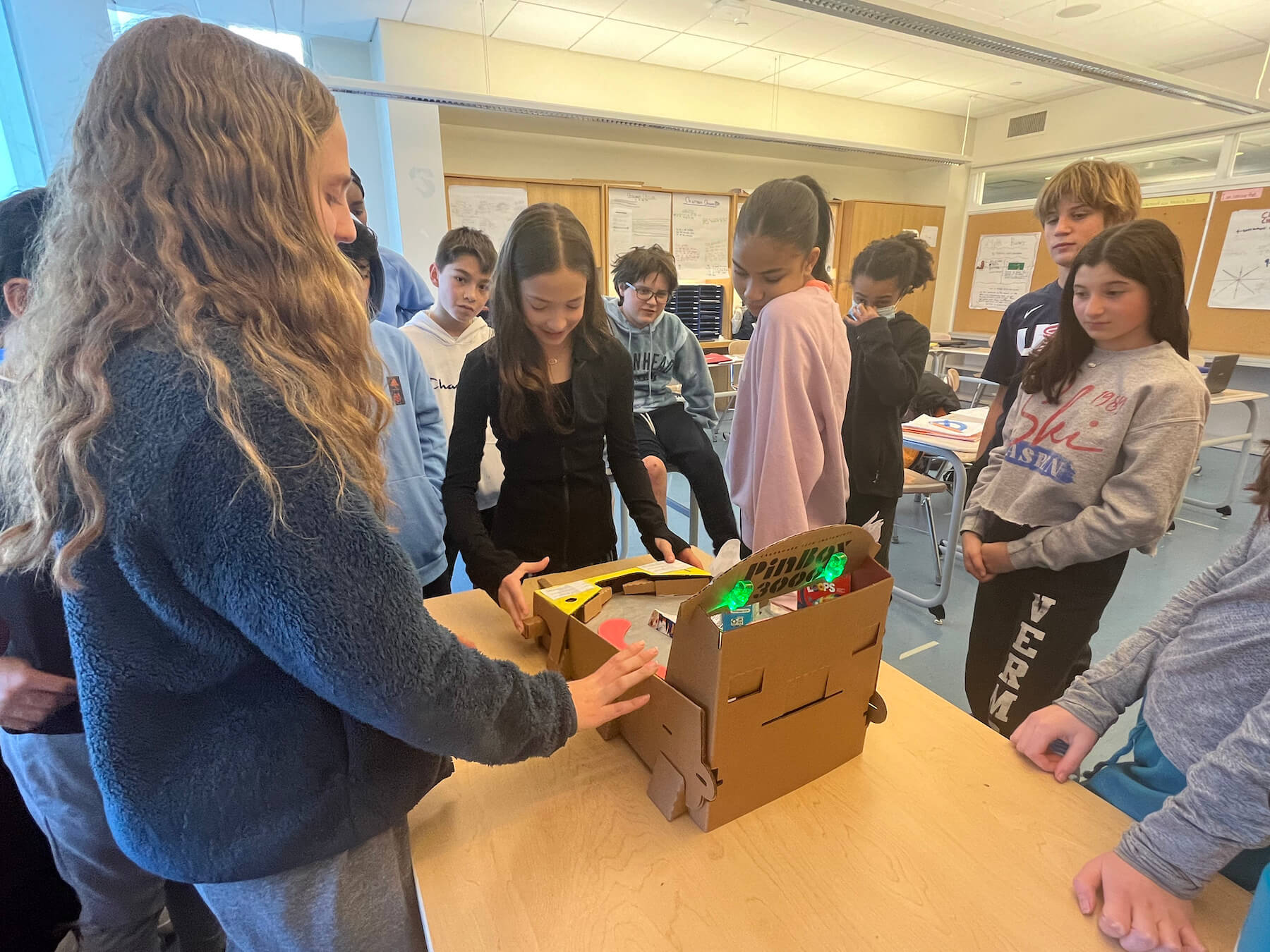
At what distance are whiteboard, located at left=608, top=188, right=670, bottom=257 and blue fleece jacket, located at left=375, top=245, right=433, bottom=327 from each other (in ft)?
10.2

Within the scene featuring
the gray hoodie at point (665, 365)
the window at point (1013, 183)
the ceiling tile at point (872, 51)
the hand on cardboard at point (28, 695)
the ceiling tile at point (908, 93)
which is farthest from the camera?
the window at point (1013, 183)

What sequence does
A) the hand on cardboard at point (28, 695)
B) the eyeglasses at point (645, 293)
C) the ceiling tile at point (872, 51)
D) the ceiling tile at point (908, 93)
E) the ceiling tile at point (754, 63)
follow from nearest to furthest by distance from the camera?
the hand on cardboard at point (28, 695) → the eyeglasses at point (645, 293) → the ceiling tile at point (872, 51) → the ceiling tile at point (754, 63) → the ceiling tile at point (908, 93)

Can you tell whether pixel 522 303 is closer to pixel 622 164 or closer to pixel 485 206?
pixel 485 206

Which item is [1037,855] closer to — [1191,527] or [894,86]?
[1191,527]

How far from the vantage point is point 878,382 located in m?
1.96

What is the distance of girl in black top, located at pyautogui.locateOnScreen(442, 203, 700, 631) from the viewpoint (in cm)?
126

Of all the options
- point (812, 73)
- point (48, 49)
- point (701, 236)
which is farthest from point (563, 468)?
point (812, 73)

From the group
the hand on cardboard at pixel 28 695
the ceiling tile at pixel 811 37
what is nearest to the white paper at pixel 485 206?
the ceiling tile at pixel 811 37

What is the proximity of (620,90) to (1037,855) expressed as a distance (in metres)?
5.78

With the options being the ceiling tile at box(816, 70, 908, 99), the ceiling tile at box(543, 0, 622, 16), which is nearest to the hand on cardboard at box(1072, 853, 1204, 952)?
the ceiling tile at box(543, 0, 622, 16)

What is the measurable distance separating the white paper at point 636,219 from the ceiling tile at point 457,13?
1.51 metres

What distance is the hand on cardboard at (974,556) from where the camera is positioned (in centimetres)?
137

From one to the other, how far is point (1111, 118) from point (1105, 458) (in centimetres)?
639

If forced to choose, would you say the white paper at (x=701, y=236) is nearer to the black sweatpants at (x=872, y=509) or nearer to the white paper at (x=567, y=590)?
the black sweatpants at (x=872, y=509)
